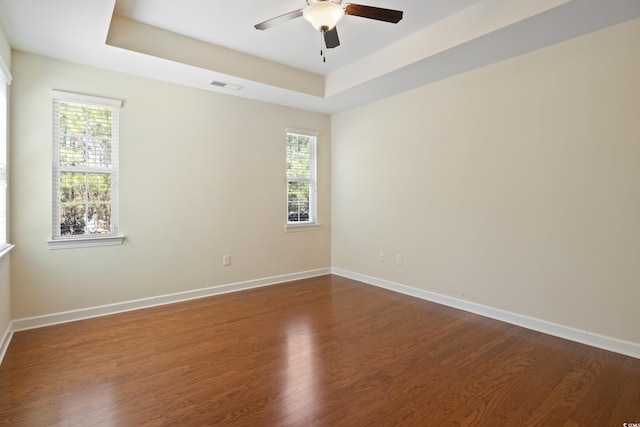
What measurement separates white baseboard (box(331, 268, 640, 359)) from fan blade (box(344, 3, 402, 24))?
2.94 meters

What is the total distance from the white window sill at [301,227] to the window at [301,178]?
2cm

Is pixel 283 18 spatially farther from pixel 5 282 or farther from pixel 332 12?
pixel 5 282

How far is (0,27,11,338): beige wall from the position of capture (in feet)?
8.85

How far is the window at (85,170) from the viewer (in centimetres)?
330

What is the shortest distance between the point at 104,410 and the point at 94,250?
2.04m

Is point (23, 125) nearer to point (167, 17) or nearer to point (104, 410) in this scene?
point (167, 17)

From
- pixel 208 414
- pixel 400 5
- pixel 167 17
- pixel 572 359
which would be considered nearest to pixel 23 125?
pixel 167 17

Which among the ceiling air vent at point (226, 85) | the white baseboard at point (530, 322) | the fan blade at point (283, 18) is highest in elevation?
the ceiling air vent at point (226, 85)

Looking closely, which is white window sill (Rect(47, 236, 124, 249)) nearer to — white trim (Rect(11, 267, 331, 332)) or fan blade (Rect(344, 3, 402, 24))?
white trim (Rect(11, 267, 331, 332))

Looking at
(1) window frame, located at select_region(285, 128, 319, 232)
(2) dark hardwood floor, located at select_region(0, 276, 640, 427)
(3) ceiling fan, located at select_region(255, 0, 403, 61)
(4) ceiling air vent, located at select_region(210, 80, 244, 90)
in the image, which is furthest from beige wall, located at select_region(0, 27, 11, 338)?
(1) window frame, located at select_region(285, 128, 319, 232)

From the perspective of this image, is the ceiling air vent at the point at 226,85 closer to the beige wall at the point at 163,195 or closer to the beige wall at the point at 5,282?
the beige wall at the point at 163,195

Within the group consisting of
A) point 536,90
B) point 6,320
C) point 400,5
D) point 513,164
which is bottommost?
point 6,320

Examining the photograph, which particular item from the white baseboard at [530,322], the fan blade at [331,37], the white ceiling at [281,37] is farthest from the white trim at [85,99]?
the white baseboard at [530,322]

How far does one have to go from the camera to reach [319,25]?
A: 92.4 inches
